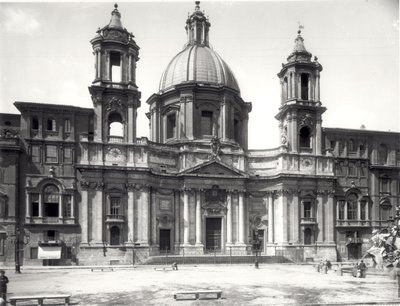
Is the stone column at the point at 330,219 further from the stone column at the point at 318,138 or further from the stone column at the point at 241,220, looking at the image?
the stone column at the point at 241,220

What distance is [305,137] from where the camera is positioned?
177 feet

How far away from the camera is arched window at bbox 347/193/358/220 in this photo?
53.0 meters

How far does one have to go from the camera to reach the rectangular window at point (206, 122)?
54281 mm

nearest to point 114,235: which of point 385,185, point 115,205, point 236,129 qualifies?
point 115,205

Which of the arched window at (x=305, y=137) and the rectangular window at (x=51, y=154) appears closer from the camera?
the rectangular window at (x=51, y=154)

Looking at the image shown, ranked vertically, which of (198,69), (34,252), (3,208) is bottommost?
(34,252)

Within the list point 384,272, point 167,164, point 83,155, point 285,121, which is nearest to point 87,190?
point 83,155

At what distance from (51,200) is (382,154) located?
3995 cm

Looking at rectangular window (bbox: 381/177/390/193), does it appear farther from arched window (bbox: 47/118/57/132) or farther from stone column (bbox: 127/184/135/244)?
arched window (bbox: 47/118/57/132)

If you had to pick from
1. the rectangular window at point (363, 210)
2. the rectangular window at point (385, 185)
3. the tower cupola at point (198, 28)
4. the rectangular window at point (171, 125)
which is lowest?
the rectangular window at point (363, 210)

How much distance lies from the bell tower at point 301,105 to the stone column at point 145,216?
17.3m

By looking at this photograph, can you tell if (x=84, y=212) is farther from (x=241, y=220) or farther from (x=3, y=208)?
(x=241, y=220)

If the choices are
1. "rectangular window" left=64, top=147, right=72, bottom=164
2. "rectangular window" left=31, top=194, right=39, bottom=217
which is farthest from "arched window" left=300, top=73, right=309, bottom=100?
"rectangular window" left=31, top=194, right=39, bottom=217

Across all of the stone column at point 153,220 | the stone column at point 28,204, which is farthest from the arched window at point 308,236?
the stone column at point 28,204
